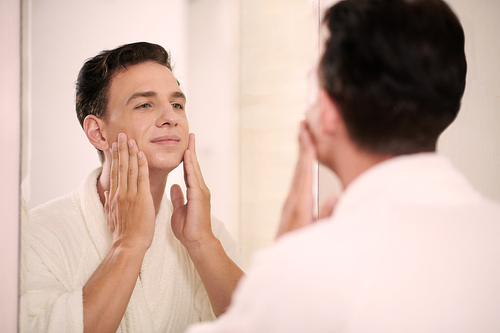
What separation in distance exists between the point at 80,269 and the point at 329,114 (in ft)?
2.16

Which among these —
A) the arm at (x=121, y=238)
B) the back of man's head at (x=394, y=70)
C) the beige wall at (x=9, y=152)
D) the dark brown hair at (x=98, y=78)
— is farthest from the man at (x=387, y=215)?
the beige wall at (x=9, y=152)

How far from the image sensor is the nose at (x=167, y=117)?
905mm

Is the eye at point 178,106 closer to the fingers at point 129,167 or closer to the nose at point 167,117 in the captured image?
the nose at point 167,117

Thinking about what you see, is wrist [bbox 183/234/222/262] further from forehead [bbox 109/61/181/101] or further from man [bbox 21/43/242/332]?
forehead [bbox 109/61/181/101]

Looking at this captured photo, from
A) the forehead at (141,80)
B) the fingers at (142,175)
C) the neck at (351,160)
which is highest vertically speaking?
the forehead at (141,80)

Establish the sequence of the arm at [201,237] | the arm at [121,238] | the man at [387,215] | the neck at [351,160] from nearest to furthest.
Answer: the man at [387,215], the neck at [351,160], the arm at [121,238], the arm at [201,237]

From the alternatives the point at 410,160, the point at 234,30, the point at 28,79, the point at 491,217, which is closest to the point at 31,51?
the point at 28,79

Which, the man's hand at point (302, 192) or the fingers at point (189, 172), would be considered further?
the fingers at point (189, 172)

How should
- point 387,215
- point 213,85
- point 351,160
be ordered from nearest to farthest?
point 387,215 < point 351,160 < point 213,85

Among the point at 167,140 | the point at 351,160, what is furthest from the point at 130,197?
the point at 351,160

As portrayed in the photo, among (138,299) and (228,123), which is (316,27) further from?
(138,299)

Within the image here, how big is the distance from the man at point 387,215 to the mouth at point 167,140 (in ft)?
1.41

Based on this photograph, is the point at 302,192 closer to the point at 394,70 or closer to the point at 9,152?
the point at 394,70

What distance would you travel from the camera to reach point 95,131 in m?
0.90
